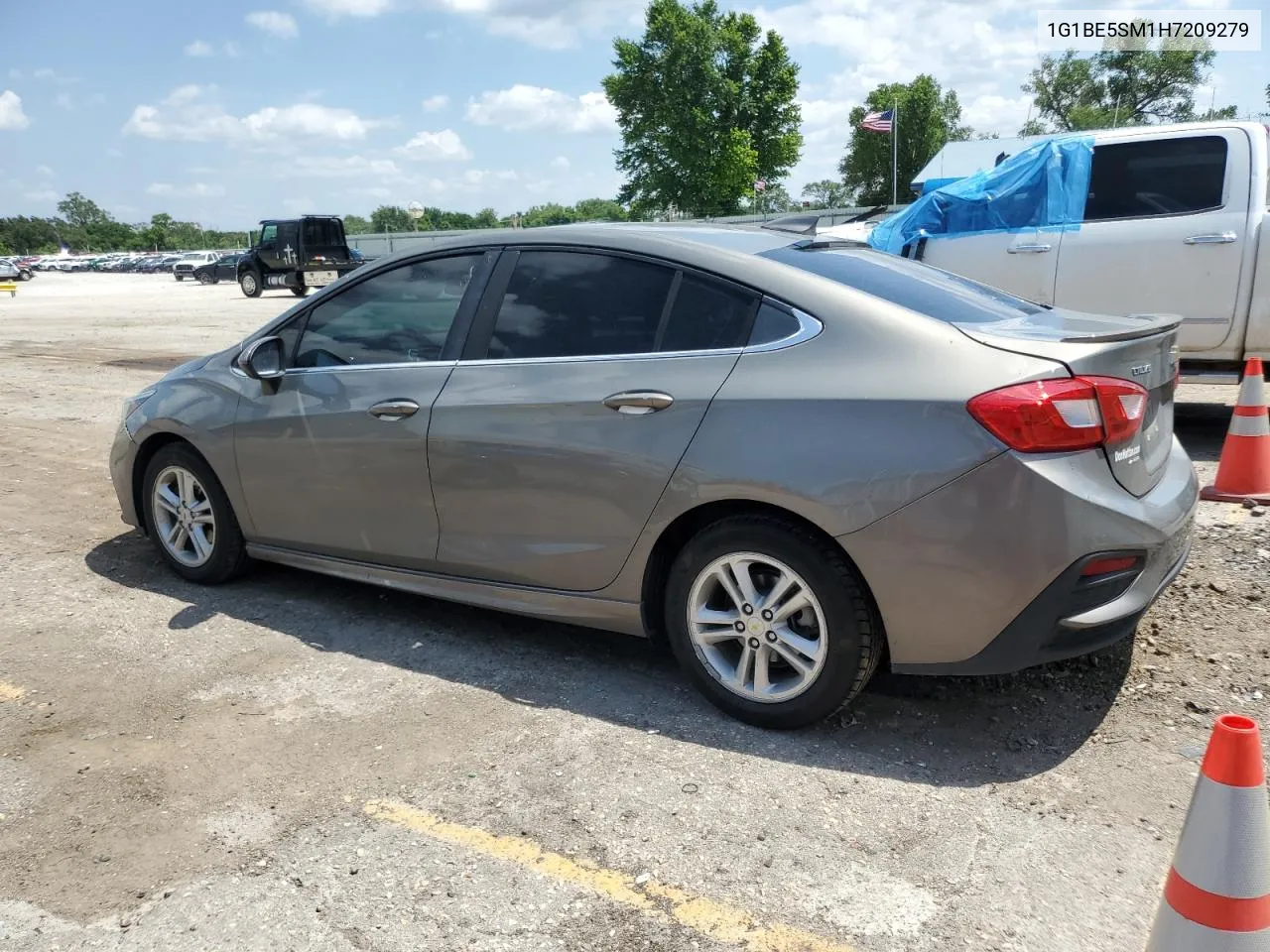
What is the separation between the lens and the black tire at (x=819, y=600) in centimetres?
312

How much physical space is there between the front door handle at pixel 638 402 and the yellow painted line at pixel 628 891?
4.65 feet

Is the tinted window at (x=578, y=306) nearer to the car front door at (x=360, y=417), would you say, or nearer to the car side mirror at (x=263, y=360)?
the car front door at (x=360, y=417)

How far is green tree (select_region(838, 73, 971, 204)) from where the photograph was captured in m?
83.3

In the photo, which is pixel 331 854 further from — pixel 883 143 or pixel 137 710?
pixel 883 143

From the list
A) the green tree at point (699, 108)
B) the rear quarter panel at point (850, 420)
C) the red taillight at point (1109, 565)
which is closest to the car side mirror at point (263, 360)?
the rear quarter panel at point (850, 420)

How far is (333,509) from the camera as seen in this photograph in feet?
14.2

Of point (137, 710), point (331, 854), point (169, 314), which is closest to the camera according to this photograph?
point (331, 854)

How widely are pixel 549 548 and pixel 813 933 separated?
5.64ft

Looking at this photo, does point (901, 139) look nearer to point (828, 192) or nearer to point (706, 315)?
point (828, 192)

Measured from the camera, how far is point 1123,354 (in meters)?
3.10

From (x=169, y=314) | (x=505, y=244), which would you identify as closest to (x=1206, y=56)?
(x=169, y=314)

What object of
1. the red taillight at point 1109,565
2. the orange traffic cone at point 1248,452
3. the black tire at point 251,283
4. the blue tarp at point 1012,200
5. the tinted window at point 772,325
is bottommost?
the orange traffic cone at point 1248,452

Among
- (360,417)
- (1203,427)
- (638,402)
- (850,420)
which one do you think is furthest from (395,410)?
(1203,427)

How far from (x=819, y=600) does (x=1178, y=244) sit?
5005mm
